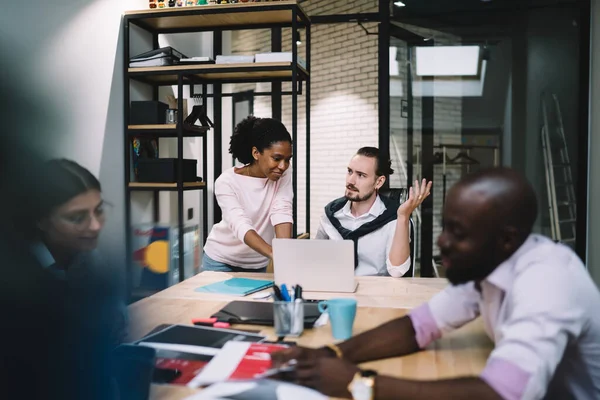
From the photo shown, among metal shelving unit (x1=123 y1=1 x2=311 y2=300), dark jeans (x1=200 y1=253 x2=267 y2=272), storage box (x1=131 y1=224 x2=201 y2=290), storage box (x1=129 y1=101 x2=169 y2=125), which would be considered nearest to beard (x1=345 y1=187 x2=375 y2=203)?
dark jeans (x1=200 y1=253 x2=267 y2=272)

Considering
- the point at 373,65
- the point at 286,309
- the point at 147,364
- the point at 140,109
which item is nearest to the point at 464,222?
the point at 286,309

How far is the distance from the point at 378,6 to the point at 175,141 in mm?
1902

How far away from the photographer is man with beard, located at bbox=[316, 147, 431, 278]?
229cm

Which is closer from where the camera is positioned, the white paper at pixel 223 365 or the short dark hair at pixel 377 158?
the white paper at pixel 223 365

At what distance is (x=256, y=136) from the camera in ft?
8.09

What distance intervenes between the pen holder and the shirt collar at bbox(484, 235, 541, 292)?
1.57 feet

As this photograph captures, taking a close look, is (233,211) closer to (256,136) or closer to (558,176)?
(256,136)

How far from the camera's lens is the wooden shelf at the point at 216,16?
3.07 metres

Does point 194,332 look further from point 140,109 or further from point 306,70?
point 306,70

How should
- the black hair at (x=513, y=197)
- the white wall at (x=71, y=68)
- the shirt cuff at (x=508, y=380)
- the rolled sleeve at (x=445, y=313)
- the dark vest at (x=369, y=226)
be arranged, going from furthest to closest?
1. the dark vest at (x=369, y=226)
2. the rolled sleeve at (x=445, y=313)
3. the black hair at (x=513, y=197)
4. the shirt cuff at (x=508, y=380)
5. the white wall at (x=71, y=68)

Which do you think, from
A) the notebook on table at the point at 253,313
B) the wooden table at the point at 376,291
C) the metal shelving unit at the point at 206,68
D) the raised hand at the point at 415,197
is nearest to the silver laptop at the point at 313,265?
the wooden table at the point at 376,291

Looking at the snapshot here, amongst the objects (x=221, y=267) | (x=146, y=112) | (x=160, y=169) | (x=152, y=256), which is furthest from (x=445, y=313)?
(x=146, y=112)

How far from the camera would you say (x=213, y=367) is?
1.05 metres

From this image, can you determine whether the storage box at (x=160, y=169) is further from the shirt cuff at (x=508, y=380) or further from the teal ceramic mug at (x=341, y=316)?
the shirt cuff at (x=508, y=380)
